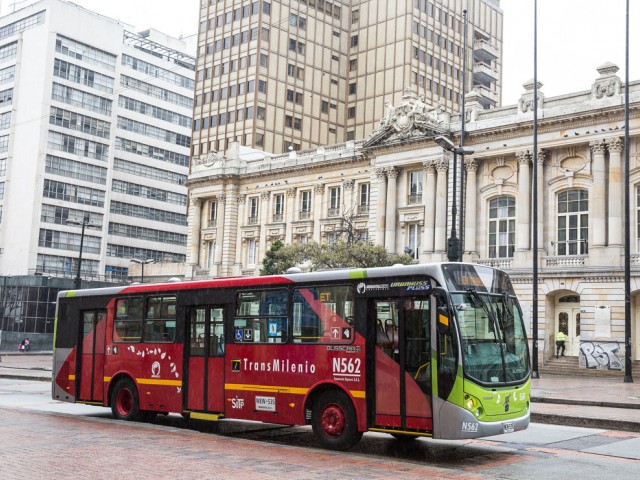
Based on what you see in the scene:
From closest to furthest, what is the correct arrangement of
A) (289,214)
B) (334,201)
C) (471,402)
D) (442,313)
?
(471,402)
(442,313)
(334,201)
(289,214)

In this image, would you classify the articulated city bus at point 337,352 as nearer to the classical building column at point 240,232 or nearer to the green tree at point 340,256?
the green tree at point 340,256

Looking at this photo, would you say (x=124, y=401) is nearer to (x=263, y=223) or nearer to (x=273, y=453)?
(x=273, y=453)

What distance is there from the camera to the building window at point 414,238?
49094 mm

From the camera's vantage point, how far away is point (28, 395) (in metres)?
24.1

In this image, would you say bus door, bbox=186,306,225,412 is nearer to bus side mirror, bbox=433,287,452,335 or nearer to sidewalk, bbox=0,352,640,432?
bus side mirror, bbox=433,287,452,335

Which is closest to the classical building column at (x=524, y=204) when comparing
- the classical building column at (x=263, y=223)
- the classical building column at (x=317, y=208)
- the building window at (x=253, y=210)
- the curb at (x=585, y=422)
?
the classical building column at (x=317, y=208)

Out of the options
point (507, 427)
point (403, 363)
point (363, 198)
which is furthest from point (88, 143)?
point (507, 427)

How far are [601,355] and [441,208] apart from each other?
13.1 m

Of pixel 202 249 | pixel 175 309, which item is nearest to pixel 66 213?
pixel 202 249

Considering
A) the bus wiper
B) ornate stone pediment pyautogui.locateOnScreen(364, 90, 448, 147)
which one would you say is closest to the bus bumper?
the bus wiper

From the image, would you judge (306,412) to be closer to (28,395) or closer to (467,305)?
(467,305)

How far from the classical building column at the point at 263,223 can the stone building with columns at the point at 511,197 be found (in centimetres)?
8

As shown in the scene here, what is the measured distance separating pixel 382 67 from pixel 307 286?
222 feet

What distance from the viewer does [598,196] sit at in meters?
41.6
